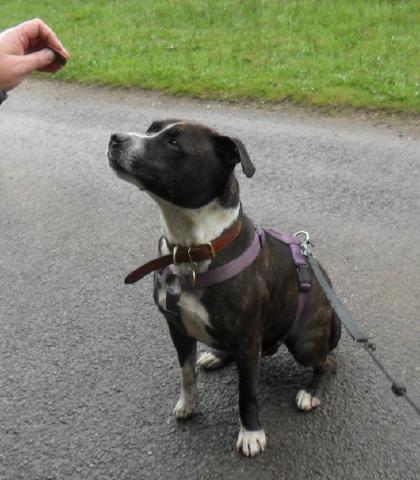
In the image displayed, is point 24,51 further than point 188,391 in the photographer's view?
No

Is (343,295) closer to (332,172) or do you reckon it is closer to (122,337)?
(122,337)

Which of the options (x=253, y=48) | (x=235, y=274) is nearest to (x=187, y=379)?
(x=235, y=274)

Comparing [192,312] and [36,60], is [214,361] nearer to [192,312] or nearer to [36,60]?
[192,312]

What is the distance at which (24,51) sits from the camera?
267cm

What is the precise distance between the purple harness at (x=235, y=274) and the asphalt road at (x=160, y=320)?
1.83ft

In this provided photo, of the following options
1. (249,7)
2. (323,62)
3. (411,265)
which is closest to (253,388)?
(411,265)

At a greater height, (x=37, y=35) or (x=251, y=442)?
(x=37, y=35)

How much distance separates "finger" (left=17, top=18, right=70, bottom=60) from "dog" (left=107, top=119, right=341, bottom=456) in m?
0.46

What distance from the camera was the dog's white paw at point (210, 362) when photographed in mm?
3586

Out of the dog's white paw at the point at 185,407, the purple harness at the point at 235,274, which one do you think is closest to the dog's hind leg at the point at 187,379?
the dog's white paw at the point at 185,407

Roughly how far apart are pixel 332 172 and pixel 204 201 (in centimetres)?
321

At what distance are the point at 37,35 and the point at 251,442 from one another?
2.01 metres

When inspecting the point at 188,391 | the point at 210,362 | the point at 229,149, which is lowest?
the point at 210,362

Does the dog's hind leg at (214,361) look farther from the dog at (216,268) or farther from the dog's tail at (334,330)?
the dog's tail at (334,330)
